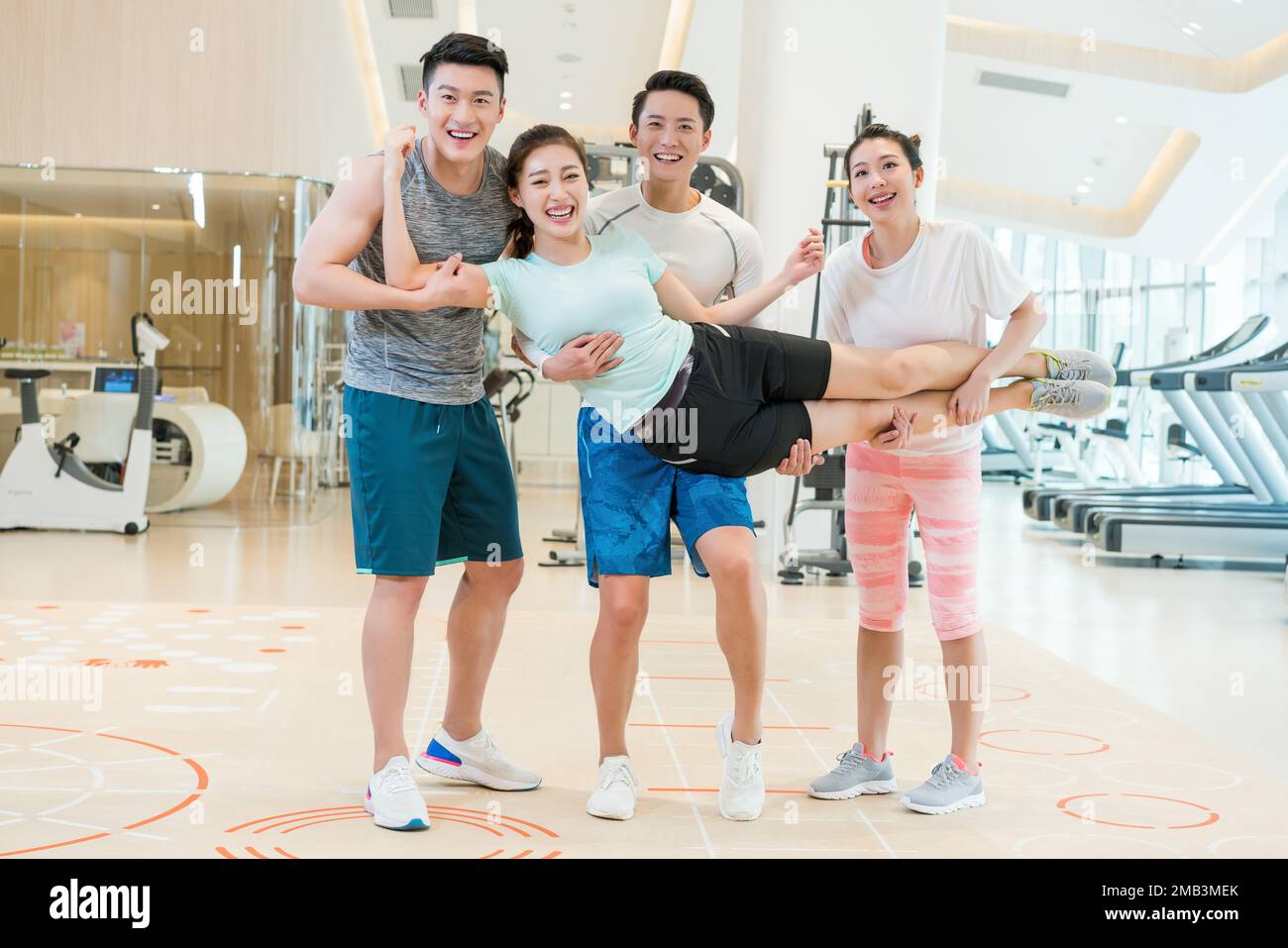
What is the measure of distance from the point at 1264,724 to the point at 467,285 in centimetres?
260

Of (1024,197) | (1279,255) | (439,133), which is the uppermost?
(1024,197)

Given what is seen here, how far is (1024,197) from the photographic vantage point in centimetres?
1511

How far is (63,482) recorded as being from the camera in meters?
7.15

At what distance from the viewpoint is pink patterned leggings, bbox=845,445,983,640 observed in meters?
2.54

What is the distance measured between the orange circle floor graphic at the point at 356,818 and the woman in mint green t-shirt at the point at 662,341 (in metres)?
0.77

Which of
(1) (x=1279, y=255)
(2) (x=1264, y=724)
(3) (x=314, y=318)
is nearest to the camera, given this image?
(2) (x=1264, y=724)

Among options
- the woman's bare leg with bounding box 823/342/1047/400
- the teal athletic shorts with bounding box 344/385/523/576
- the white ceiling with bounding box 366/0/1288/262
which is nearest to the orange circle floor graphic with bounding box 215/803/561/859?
the teal athletic shorts with bounding box 344/385/523/576

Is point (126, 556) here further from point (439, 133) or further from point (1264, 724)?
point (1264, 724)

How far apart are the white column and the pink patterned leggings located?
379 cm

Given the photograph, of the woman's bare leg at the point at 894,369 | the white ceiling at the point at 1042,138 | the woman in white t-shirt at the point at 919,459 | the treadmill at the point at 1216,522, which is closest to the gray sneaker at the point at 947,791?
the woman in white t-shirt at the point at 919,459

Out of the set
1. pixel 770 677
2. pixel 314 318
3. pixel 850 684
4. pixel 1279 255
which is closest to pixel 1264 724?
pixel 850 684

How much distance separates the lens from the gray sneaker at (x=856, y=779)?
8.43 ft

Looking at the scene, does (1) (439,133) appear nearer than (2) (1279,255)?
Yes
